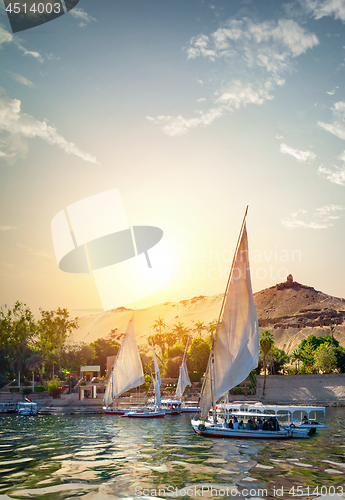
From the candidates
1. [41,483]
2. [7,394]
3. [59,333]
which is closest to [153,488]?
[41,483]

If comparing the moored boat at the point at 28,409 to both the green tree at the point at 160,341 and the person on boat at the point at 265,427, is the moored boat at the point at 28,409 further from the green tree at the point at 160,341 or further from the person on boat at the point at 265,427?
the green tree at the point at 160,341

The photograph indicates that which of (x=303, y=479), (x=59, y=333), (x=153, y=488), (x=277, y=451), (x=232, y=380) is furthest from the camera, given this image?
(x=59, y=333)

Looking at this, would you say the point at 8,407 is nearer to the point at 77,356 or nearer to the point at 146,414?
the point at 146,414

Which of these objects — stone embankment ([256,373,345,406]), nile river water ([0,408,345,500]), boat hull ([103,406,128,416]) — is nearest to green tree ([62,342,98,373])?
boat hull ([103,406,128,416])

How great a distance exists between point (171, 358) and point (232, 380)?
82.7m

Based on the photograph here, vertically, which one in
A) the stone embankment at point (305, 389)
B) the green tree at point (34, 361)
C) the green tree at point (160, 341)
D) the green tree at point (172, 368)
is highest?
the green tree at point (160, 341)

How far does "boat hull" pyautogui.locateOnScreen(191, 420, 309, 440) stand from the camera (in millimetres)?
30234

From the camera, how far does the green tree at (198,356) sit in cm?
9381

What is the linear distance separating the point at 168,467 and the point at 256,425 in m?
12.3

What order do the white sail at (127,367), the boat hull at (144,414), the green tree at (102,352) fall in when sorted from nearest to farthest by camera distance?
1. the boat hull at (144,414)
2. the white sail at (127,367)
3. the green tree at (102,352)

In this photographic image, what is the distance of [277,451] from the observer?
83.6 ft

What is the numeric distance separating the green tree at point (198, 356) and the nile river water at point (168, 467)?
6164 centimetres

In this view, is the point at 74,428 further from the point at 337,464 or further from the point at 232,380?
the point at 337,464

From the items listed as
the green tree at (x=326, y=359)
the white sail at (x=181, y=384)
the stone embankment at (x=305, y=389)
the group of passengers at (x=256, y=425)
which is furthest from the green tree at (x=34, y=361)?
the green tree at (x=326, y=359)
